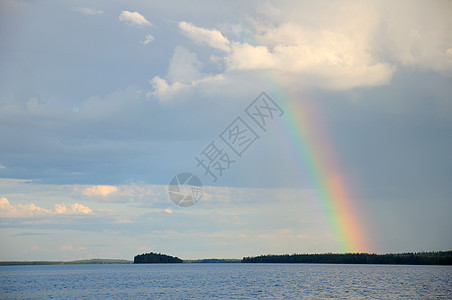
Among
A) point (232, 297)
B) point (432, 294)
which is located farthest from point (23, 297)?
point (432, 294)

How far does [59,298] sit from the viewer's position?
3305 inches

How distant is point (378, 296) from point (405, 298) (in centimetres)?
472

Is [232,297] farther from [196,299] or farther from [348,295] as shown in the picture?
[348,295]

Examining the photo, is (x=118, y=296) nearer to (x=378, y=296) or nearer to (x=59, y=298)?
(x=59, y=298)

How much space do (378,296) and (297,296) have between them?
14897 mm

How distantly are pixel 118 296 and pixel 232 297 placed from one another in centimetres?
2307

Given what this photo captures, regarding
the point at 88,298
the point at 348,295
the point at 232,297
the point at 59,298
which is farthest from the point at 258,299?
the point at 59,298

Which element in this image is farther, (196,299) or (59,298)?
(59,298)

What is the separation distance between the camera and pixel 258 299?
74.9 meters

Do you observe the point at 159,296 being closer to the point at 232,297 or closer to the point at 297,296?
the point at 232,297

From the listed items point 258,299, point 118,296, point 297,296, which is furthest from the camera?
point 118,296

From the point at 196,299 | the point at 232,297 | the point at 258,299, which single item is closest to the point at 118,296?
the point at 196,299

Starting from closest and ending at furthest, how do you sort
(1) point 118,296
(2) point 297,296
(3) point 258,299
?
(3) point 258,299 → (2) point 297,296 → (1) point 118,296

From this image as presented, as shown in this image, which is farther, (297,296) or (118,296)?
(118,296)
